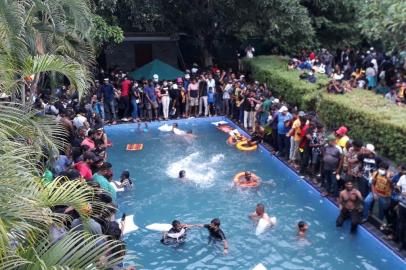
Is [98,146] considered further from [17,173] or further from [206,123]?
[17,173]

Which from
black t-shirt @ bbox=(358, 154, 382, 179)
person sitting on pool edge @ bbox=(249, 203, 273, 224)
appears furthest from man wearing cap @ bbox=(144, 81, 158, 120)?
black t-shirt @ bbox=(358, 154, 382, 179)

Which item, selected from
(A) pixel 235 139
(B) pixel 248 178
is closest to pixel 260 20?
(A) pixel 235 139

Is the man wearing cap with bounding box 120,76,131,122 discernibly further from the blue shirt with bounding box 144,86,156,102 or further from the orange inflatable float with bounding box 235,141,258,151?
the orange inflatable float with bounding box 235,141,258,151

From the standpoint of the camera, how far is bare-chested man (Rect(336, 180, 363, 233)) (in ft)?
31.3

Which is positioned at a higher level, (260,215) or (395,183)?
(395,183)

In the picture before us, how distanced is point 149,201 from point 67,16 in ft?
14.7

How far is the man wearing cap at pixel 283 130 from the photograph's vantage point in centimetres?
1348

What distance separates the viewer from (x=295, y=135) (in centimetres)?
1276

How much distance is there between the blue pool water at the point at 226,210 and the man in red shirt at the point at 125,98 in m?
1.84

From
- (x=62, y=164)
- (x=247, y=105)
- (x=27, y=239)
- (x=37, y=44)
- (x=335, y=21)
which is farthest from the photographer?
(x=335, y=21)

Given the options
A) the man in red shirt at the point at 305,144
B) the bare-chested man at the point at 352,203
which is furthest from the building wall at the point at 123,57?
the bare-chested man at the point at 352,203

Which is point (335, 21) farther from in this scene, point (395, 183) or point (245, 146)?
point (395, 183)

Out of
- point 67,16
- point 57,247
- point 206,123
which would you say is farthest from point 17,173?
point 206,123

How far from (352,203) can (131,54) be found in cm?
1749
